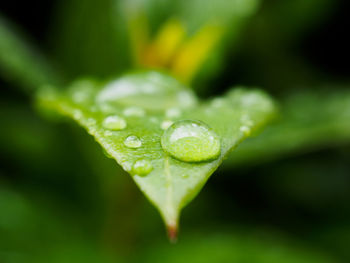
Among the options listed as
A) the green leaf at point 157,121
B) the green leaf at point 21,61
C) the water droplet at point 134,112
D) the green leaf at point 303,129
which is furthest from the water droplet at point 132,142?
the green leaf at point 21,61

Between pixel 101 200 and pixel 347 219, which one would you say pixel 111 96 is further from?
pixel 347 219

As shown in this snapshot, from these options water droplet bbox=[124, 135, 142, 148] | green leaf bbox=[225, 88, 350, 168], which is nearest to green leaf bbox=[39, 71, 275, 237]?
water droplet bbox=[124, 135, 142, 148]

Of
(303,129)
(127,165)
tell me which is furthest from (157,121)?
(303,129)

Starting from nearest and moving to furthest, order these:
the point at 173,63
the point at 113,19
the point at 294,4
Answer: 1. the point at 173,63
2. the point at 113,19
3. the point at 294,4

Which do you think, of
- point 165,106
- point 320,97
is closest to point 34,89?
point 165,106

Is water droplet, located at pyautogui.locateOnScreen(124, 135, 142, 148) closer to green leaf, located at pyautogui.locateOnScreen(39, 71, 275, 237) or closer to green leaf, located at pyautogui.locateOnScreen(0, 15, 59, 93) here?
green leaf, located at pyautogui.locateOnScreen(39, 71, 275, 237)
